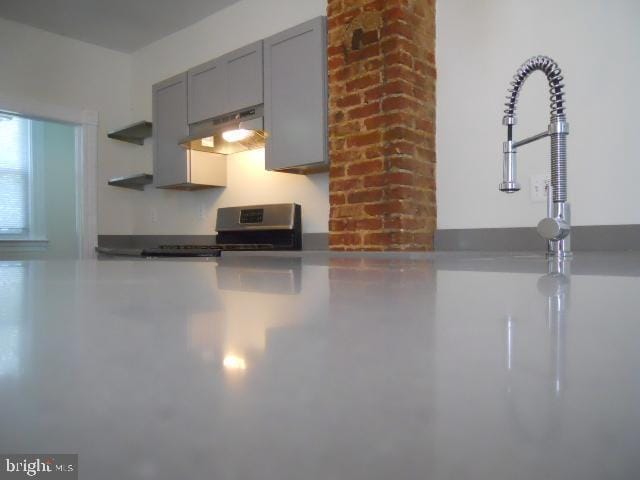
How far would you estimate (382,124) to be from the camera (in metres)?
2.41

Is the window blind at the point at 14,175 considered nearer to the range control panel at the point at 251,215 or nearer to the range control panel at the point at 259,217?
the range control panel at the point at 259,217

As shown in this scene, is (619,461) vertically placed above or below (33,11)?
below

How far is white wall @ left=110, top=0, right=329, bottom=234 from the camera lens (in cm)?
322

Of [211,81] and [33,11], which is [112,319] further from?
[33,11]

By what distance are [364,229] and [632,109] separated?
1.26 metres

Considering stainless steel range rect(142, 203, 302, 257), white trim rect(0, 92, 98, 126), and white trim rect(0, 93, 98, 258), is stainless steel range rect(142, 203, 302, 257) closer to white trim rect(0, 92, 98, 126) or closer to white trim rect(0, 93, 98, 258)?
white trim rect(0, 93, 98, 258)

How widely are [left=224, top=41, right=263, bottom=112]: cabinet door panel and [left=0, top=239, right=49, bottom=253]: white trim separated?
3.16 m

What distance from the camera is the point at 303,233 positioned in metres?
3.19

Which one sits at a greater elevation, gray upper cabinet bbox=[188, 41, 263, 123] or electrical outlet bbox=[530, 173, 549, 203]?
gray upper cabinet bbox=[188, 41, 263, 123]

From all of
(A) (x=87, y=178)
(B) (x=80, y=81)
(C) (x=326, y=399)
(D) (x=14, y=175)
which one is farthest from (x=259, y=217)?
(D) (x=14, y=175)

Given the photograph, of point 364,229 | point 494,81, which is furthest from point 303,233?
point 494,81

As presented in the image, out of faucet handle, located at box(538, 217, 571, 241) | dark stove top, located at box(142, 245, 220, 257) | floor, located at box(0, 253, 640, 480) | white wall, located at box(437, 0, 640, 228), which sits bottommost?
dark stove top, located at box(142, 245, 220, 257)

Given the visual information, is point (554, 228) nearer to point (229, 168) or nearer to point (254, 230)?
point (254, 230)

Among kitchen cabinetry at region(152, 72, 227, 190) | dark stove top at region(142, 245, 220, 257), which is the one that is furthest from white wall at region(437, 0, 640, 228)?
kitchen cabinetry at region(152, 72, 227, 190)
